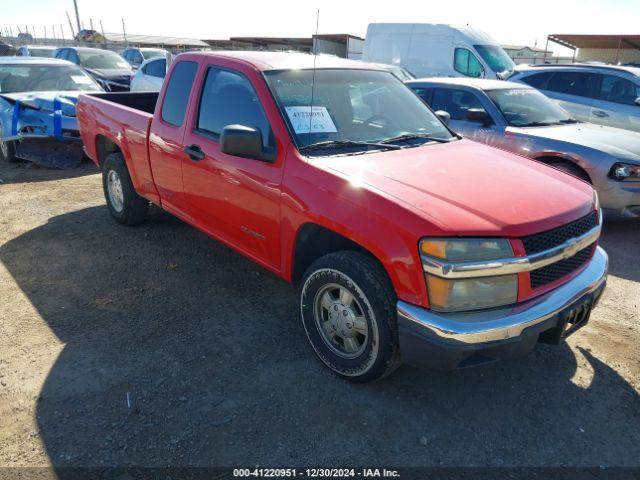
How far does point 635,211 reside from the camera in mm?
5555

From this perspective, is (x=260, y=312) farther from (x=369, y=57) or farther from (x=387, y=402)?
(x=369, y=57)

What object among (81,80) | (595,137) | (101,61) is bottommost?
(595,137)

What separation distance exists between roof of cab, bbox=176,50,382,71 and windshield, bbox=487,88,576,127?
293 centimetres

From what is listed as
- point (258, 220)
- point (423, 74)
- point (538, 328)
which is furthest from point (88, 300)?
point (423, 74)

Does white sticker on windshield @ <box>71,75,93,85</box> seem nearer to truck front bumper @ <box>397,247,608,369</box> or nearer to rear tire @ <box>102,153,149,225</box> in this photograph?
rear tire @ <box>102,153,149,225</box>

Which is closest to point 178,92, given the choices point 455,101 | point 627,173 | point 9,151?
point 455,101

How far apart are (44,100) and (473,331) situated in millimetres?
8098

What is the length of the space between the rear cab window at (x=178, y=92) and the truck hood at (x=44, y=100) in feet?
14.5

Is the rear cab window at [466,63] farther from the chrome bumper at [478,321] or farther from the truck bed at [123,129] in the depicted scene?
the chrome bumper at [478,321]

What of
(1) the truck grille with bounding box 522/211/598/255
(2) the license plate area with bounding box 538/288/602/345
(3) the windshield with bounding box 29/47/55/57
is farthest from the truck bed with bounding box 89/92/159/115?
(3) the windshield with bounding box 29/47/55/57

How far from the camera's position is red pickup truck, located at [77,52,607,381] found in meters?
2.50

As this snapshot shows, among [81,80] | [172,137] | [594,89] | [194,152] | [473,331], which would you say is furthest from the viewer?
[81,80]

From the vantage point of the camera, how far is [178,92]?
4309 millimetres

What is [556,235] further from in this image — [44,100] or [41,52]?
[41,52]
